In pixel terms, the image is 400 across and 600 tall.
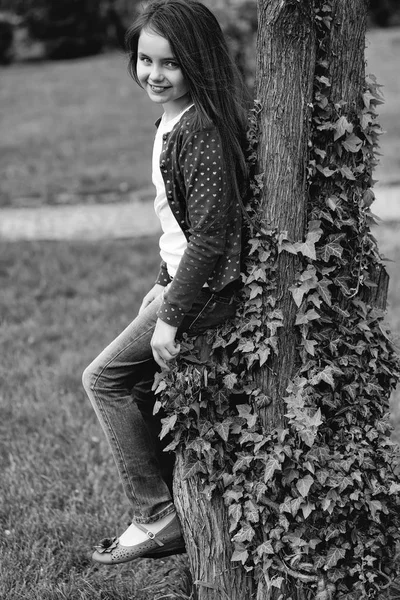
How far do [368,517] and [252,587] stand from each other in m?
0.44

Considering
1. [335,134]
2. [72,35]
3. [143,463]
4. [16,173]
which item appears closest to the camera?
[335,134]

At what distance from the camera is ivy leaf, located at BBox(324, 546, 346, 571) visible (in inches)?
96.3

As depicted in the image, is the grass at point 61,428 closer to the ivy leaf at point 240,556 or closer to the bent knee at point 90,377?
the ivy leaf at point 240,556

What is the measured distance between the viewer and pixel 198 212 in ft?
7.44

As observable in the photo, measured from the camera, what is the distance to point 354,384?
8.15 ft

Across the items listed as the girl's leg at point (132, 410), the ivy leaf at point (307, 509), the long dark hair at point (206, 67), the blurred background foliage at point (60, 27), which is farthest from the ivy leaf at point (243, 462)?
the blurred background foliage at point (60, 27)

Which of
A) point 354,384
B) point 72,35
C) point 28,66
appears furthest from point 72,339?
point 72,35

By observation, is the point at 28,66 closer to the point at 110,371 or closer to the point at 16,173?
the point at 16,173

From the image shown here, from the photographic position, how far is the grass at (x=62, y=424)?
2.89 m

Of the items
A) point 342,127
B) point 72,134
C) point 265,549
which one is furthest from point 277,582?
point 72,134

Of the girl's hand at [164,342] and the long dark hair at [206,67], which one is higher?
the long dark hair at [206,67]

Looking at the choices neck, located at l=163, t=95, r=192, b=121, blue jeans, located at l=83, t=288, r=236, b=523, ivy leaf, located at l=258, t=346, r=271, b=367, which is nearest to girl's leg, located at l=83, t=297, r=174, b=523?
blue jeans, located at l=83, t=288, r=236, b=523

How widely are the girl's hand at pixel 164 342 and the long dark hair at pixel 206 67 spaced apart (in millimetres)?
430

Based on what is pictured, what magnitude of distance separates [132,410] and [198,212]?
727mm
